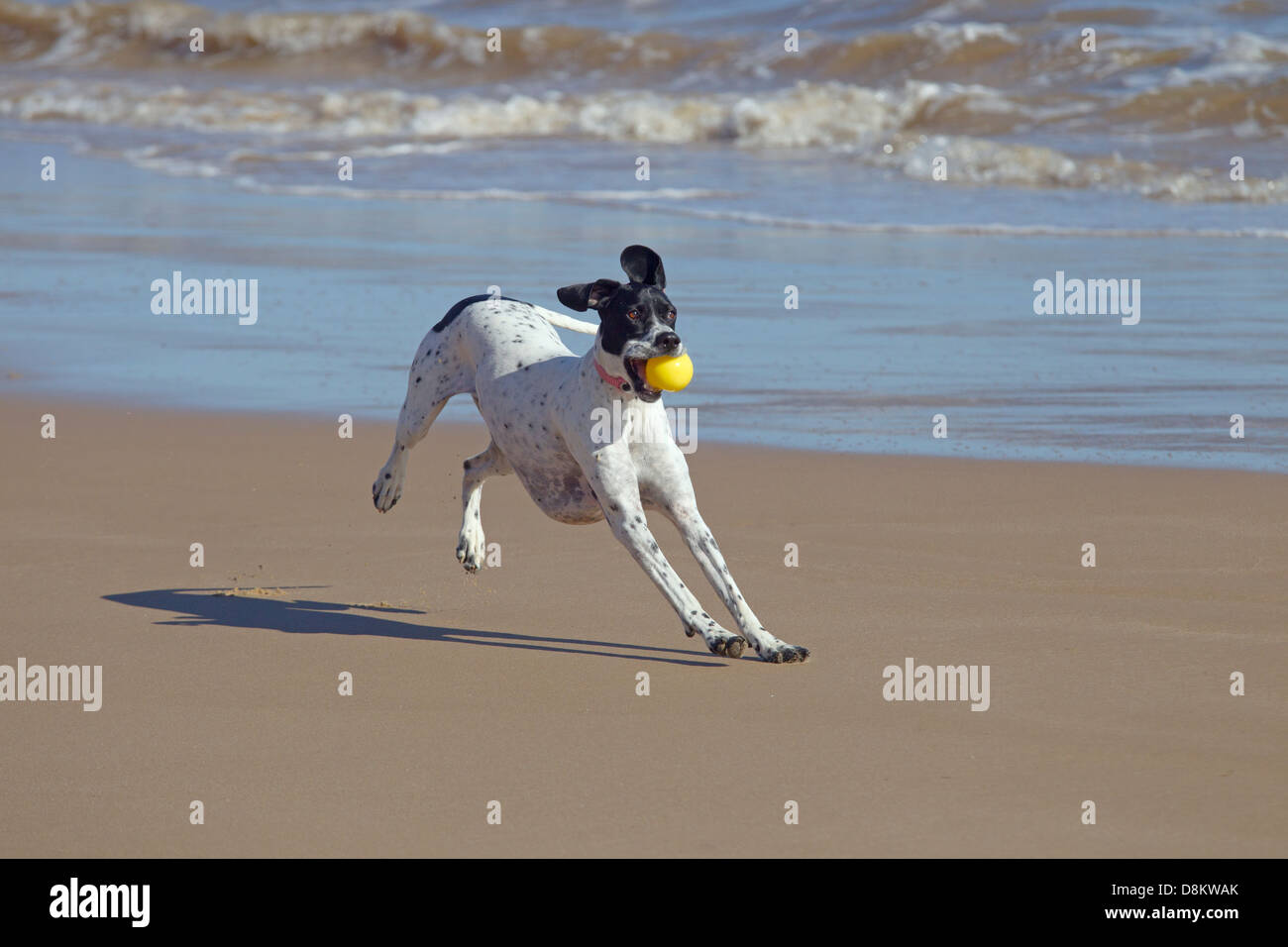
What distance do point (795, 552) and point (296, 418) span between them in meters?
3.22

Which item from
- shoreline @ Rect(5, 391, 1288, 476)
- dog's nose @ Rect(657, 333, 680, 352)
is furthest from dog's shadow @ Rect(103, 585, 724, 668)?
shoreline @ Rect(5, 391, 1288, 476)

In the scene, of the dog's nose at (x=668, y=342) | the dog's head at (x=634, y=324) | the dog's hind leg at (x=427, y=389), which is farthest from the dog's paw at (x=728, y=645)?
the dog's hind leg at (x=427, y=389)

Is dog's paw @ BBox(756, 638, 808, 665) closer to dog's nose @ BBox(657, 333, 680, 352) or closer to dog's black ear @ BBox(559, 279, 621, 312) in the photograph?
dog's nose @ BBox(657, 333, 680, 352)

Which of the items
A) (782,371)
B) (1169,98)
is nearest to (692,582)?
(782,371)

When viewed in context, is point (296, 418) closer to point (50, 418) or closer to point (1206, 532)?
point (50, 418)

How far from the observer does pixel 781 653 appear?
5.38 metres

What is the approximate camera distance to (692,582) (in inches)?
258

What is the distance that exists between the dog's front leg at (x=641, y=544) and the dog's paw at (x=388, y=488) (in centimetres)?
146

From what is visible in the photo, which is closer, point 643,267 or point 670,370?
point 670,370

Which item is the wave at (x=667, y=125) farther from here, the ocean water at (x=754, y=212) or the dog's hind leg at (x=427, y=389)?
the dog's hind leg at (x=427, y=389)

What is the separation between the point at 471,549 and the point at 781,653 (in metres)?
1.50

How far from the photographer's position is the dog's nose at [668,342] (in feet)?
17.1

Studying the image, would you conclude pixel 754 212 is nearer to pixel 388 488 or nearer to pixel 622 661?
pixel 388 488

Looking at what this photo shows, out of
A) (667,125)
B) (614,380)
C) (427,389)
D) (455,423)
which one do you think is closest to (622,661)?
(614,380)
